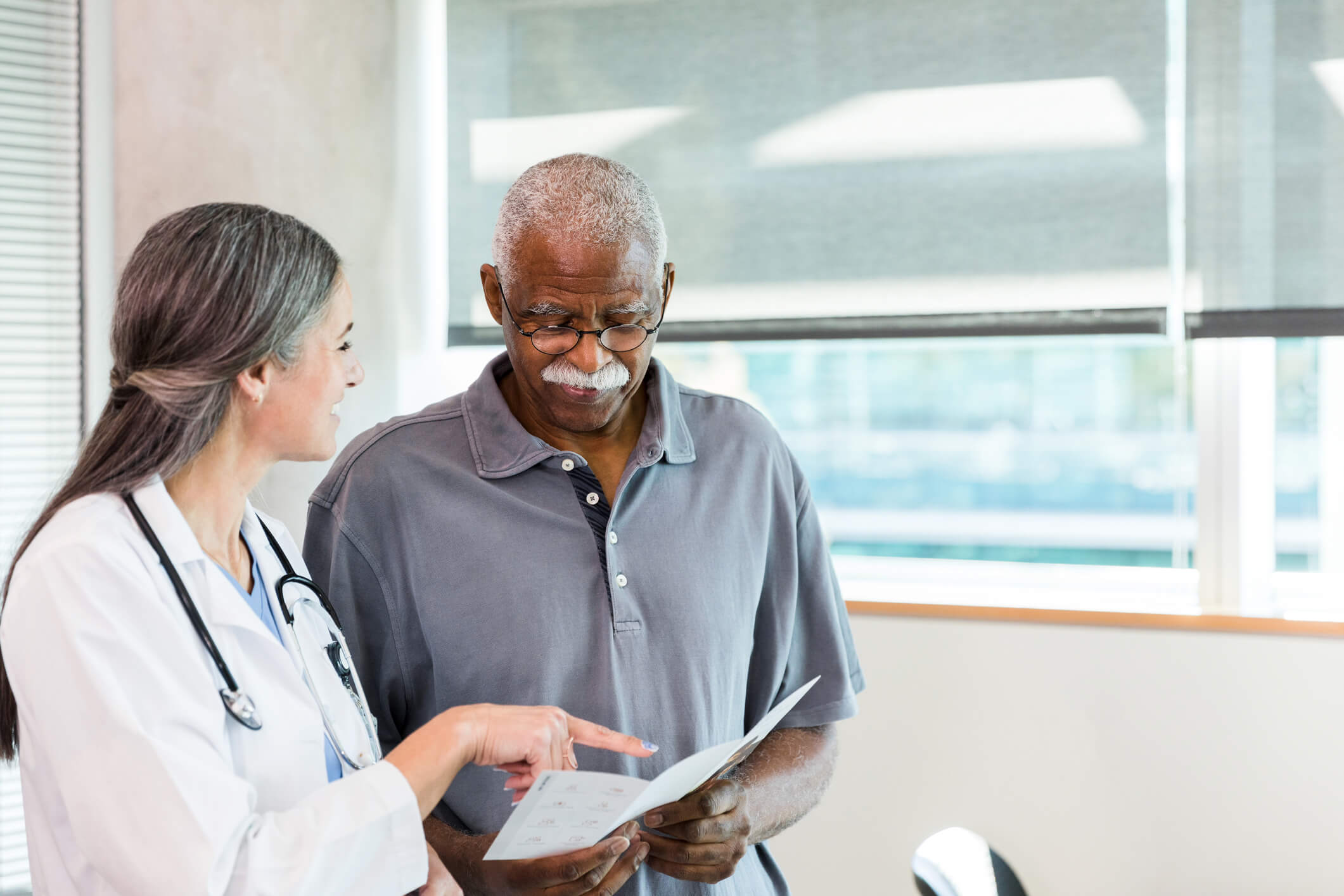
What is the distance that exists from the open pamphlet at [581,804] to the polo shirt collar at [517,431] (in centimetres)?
49

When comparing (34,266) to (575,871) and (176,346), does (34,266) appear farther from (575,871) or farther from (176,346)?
(575,871)

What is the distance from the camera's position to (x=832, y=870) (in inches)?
103

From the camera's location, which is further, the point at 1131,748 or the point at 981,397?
the point at 981,397

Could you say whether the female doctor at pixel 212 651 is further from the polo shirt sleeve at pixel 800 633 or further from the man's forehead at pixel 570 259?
the polo shirt sleeve at pixel 800 633

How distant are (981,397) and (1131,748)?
951 mm

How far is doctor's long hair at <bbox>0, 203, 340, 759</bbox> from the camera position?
1086 millimetres

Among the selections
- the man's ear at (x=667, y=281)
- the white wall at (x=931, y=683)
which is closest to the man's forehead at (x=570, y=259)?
the man's ear at (x=667, y=281)

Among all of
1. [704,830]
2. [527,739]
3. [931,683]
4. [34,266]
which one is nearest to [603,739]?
[527,739]

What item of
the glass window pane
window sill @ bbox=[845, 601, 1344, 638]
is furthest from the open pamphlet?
the glass window pane

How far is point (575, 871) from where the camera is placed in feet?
4.09

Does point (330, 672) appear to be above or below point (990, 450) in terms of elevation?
below

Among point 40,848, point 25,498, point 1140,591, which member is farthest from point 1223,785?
point 25,498

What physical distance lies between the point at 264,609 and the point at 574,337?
52 cm

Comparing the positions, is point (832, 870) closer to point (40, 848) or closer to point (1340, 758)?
point (1340, 758)
